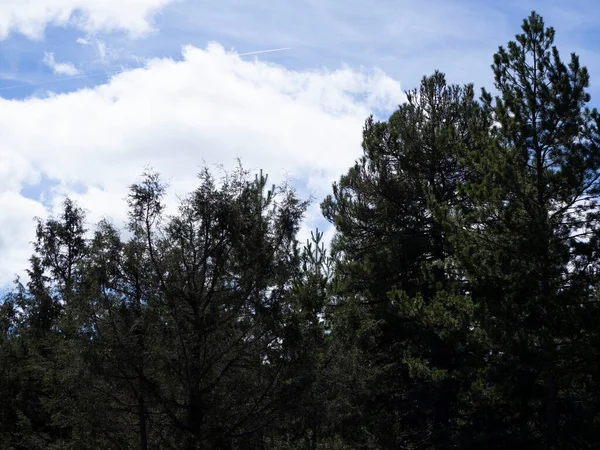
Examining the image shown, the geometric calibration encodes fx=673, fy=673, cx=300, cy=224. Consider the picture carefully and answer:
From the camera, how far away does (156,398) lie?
44.2 ft

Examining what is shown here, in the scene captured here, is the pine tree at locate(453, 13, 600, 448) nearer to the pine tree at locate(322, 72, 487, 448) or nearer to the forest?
the forest

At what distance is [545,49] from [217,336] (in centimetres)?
1150

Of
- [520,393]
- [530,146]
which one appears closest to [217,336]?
[520,393]

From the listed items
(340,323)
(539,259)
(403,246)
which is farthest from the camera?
(403,246)

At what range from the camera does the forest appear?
13797 mm

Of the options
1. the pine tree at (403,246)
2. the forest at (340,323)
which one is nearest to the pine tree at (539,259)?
the forest at (340,323)

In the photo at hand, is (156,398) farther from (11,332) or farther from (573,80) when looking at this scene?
(11,332)

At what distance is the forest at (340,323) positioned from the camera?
13.8 metres

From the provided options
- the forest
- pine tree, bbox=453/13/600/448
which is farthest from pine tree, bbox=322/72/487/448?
pine tree, bbox=453/13/600/448

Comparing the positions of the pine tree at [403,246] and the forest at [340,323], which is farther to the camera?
the pine tree at [403,246]

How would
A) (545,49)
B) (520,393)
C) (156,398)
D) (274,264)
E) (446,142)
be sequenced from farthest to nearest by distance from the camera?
1. (446,142)
2. (545,49)
3. (520,393)
4. (274,264)
5. (156,398)

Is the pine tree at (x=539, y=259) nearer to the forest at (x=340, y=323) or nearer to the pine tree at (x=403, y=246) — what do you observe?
the forest at (x=340, y=323)

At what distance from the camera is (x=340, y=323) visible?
1903cm

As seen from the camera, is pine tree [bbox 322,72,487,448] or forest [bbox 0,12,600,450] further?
pine tree [bbox 322,72,487,448]
